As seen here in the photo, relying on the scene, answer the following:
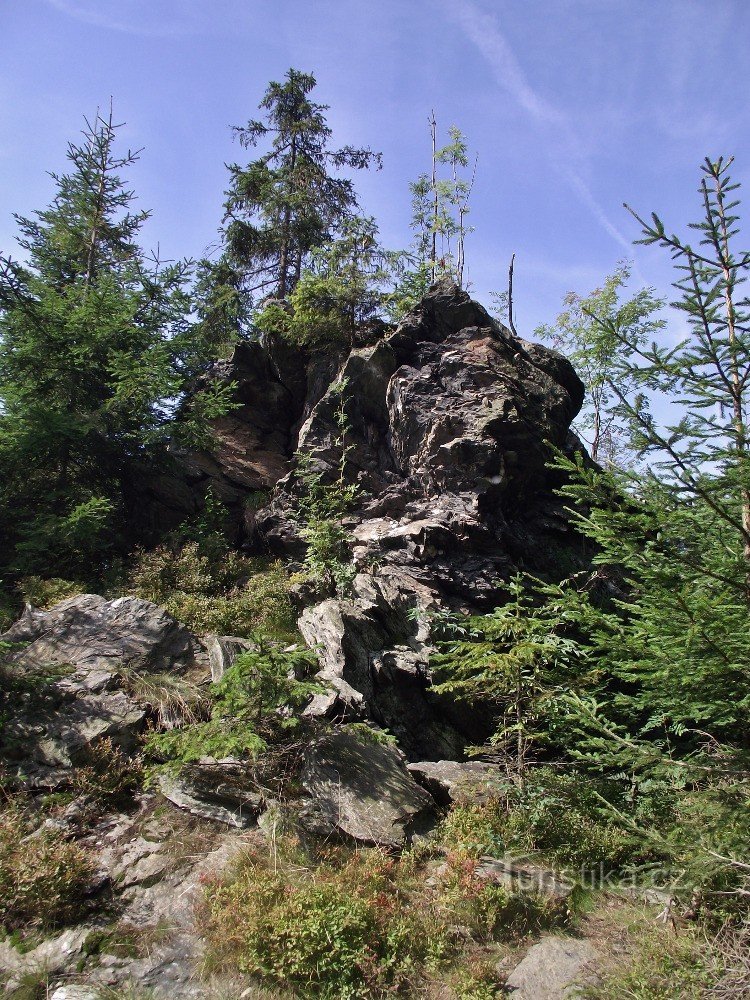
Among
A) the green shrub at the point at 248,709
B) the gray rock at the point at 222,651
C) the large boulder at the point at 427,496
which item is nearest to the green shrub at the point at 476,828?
the large boulder at the point at 427,496

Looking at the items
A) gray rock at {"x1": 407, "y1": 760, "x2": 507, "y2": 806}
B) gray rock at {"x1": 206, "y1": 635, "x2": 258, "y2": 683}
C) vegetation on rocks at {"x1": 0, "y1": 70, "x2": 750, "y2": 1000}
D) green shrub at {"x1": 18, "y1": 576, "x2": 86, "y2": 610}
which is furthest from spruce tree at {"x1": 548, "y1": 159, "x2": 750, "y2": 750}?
green shrub at {"x1": 18, "y1": 576, "x2": 86, "y2": 610}

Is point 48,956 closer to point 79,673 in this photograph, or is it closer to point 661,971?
point 79,673

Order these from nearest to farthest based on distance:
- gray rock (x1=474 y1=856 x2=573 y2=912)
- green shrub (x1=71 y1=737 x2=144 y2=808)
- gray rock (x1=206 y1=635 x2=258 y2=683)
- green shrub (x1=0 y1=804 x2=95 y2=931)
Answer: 1. green shrub (x1=0 y1=804 x2=95 y2=931)
2. gray rock (x1=474 y1=856 x2=573 y2=912)
3. green shrub (x1=71 y1=737 x2=144 y2=808)
4. gray rock (x1=206 y1=635 x2=258 y2=683)

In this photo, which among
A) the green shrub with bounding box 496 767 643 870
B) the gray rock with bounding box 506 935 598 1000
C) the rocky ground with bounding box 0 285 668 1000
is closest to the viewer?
the gray rock with bounding box 506 935 598 1000

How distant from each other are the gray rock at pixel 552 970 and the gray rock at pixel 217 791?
3283mm

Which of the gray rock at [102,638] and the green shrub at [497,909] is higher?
the gray rock at [102,638]

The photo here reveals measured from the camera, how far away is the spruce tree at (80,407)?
11.5 m

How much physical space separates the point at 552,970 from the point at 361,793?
2.65 meters

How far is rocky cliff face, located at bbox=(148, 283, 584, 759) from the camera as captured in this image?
8875 millimetres

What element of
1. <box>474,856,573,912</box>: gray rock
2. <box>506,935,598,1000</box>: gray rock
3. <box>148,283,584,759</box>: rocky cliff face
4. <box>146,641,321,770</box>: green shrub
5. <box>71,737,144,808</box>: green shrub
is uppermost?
<box>148,283,584,759</box>: rocky cliff face

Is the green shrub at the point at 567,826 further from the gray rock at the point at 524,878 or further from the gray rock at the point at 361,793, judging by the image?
the gray rock at the point at 361,793

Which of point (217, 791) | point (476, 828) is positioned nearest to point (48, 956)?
point (217, 791)

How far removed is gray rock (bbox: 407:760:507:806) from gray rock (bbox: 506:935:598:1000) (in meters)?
1.74

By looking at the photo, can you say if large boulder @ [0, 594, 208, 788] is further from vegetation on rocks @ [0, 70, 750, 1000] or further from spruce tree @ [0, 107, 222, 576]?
spruce tree @ [0, 107, 222, 576]
